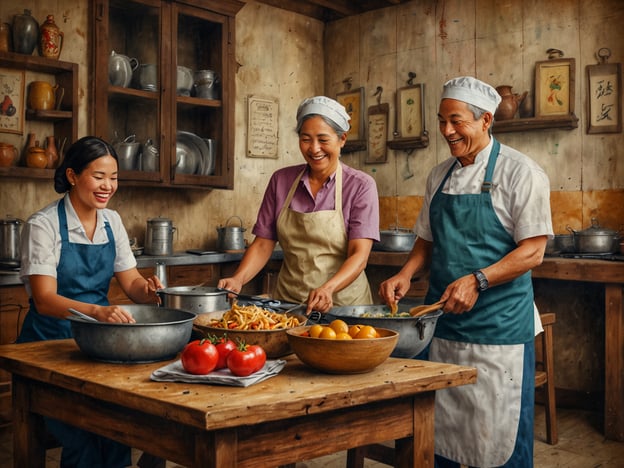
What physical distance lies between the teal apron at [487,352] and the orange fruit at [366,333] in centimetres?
89

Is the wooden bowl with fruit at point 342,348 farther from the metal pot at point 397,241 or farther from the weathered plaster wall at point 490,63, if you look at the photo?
the weathered plaster wall at point 490,63

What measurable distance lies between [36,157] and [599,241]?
3.62 metres

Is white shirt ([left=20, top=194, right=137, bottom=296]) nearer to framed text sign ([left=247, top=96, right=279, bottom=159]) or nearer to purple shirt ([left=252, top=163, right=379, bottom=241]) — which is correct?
purple shirt ([left=252, top=163, right=379, bottom=241])

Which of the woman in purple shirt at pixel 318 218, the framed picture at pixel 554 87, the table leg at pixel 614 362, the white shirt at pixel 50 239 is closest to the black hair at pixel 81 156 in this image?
the white shirt at pixel 50 239

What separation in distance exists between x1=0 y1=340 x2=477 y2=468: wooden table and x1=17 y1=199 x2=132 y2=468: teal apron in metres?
0.25

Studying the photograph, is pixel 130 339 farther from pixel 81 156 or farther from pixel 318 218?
pixel 318 218

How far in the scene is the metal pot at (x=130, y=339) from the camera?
1.92 meters

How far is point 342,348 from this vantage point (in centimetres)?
182

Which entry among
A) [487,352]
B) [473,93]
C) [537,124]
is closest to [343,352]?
[487,352]

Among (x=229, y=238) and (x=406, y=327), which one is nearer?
(x=406, y=327)

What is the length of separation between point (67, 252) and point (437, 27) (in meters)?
4.16

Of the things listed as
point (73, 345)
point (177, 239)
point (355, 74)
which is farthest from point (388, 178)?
point (73, 345)

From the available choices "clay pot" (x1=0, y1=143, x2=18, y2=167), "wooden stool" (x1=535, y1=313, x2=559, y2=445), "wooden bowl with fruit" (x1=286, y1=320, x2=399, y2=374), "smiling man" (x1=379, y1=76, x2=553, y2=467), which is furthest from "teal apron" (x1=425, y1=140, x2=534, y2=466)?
"clay pot" (x1=0, y1=143, x2=18, y2=167)

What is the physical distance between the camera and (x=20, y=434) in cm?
219
